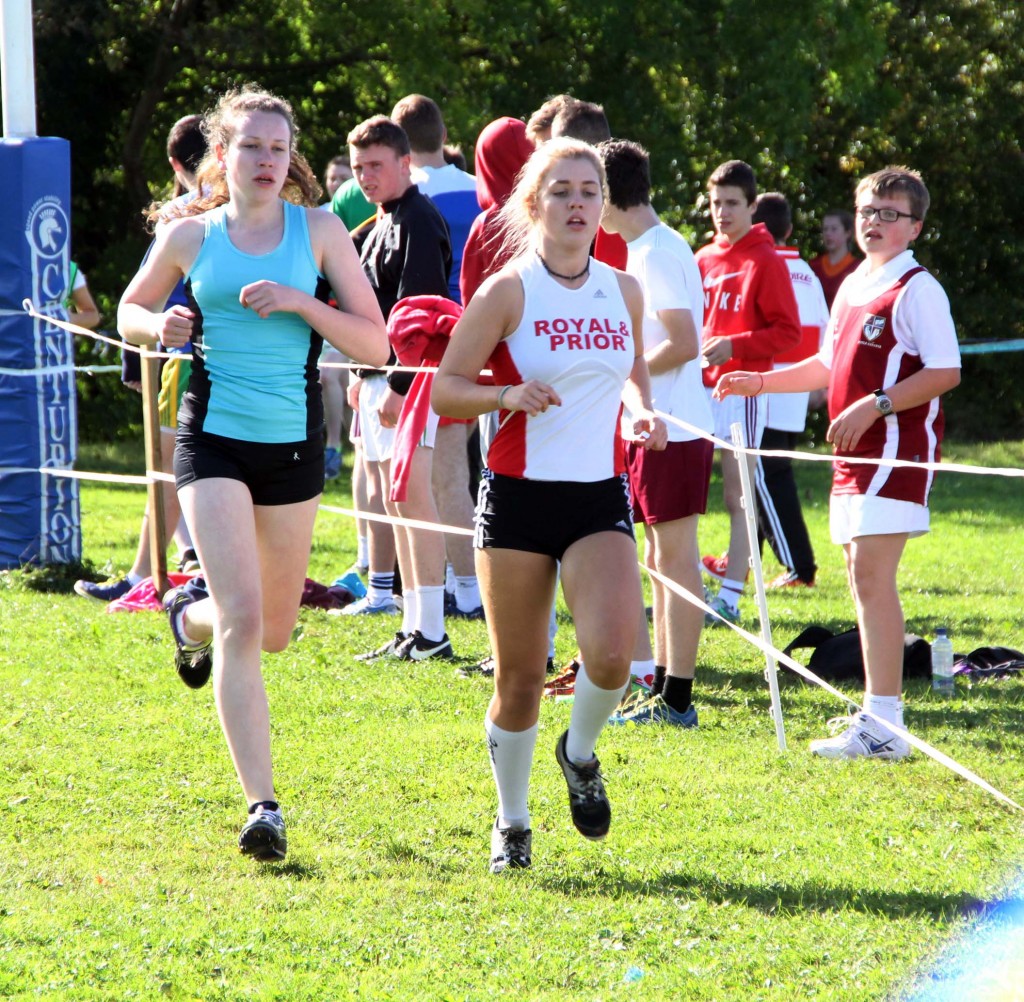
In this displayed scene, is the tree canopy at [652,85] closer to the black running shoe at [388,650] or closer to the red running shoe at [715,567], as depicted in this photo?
the red running shoe at [715,567]

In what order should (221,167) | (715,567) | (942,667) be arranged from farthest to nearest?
(715,567)
(942,667)
(221,167)

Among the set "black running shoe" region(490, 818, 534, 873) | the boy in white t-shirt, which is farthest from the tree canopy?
"black running shoe" region(490, 818, 534, 873)

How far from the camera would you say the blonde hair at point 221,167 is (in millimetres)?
4523

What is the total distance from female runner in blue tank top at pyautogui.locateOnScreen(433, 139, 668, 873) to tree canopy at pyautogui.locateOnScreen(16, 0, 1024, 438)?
1227cm

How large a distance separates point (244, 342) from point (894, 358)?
93.4 inches

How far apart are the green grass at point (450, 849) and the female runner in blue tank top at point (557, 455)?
40 centimetres

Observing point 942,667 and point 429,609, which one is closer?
point 942,667

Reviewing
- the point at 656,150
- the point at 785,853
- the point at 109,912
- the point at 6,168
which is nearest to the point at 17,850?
the point at 109,912

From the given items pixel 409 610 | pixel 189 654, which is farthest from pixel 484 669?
pixel 189 654

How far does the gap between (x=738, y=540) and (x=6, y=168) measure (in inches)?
187

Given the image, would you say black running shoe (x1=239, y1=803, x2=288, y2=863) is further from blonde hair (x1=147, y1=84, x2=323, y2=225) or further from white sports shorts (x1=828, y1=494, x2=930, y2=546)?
white sports shorts (x1=828, y1=494, x2=930, y2=546)

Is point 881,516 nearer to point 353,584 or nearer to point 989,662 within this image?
point 989,662

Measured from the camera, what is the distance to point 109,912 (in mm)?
4004

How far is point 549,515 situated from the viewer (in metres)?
4.23
